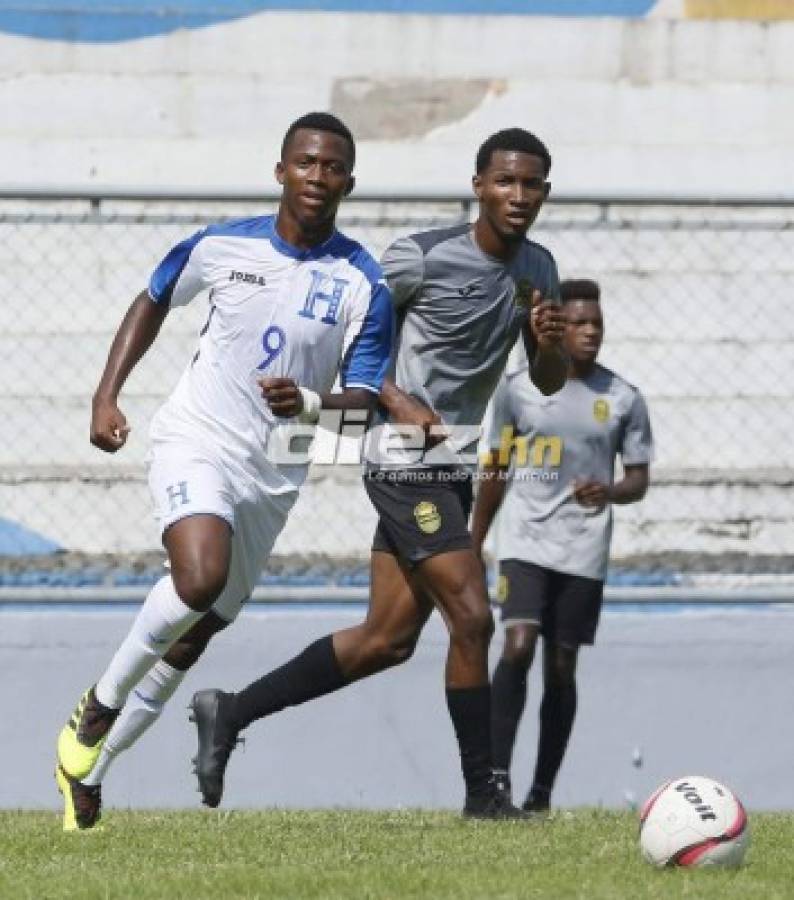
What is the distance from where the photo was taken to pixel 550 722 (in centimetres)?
877

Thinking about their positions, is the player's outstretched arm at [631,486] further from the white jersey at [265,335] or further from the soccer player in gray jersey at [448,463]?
the white jersey at [265,335]

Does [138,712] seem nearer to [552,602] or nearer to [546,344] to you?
[546,344]

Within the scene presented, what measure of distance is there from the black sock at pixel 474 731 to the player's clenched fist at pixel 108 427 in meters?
1.56

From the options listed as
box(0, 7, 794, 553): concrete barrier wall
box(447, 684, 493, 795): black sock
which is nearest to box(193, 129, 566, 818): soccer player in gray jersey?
box(447, 684, 493, 795): black sock

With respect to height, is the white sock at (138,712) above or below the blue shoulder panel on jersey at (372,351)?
below

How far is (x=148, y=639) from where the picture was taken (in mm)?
6477

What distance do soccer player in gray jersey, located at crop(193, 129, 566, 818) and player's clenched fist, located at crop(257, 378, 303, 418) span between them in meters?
0.82

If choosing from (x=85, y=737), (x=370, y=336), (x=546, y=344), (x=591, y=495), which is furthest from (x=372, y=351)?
(x=591, y=495)

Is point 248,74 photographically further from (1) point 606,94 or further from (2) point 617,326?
(2) point 617,326

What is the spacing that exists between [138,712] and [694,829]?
196 cm

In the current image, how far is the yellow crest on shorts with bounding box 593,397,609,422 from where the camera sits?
915 centimetres

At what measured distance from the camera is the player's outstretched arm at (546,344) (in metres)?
7.02

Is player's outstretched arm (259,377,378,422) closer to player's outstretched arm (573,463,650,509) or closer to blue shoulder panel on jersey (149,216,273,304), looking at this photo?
blue shoulder panel on jersey (149,216,273,304)

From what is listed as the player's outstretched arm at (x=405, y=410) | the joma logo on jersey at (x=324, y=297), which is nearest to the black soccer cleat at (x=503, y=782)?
the player's outstretched arm at (x=405, y=410)
